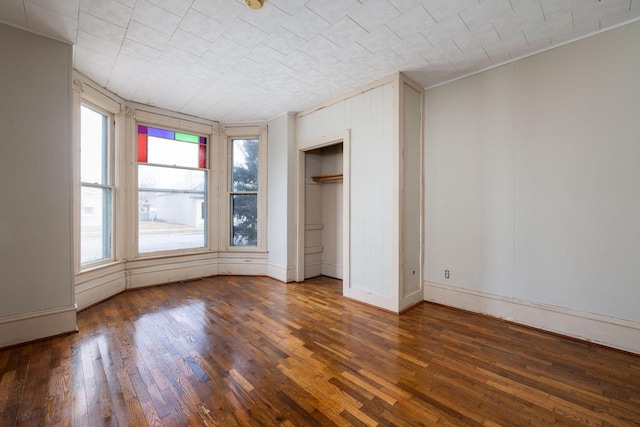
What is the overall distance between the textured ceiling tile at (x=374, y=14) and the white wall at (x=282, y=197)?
98.9 inches

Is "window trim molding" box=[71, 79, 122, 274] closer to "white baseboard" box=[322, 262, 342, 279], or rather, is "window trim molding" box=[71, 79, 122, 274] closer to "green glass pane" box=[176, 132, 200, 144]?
"green glass pane" box=[176, 132, 200, 144]

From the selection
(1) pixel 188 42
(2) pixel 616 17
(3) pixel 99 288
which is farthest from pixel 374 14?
(3) pixel 99 288

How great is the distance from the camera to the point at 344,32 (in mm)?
2646

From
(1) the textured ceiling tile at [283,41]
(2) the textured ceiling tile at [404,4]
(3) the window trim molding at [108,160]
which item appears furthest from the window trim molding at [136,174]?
(2) the textured ceiling tile at [404,4]

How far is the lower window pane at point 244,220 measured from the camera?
5.39 metres

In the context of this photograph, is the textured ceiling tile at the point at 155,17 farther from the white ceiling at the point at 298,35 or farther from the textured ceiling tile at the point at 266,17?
the textured ceiling tile at the point at 266,17

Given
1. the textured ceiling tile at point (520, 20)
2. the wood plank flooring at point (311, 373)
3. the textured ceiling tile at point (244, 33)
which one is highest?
the textured ceiling tile at point (244, 33)

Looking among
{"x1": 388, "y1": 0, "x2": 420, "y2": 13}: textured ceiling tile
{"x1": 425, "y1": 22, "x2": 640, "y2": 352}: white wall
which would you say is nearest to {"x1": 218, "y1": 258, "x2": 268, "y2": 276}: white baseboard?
{"x1": 425, "y1": 22, "x2": 640, "y2": 352}: white wall

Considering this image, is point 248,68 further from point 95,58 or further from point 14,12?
point 14,12

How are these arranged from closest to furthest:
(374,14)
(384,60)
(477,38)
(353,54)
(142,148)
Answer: (374,14) < (477,38) < (353,54) < (384,60) < (142,148)

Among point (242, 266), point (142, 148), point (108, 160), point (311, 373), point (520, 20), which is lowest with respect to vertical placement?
point (311, 373)

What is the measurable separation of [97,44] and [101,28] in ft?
1.11

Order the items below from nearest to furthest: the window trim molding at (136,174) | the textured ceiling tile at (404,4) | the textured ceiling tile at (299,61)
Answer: the textured ceiling tile at (404,4) → the textured ceiling tile at (299,61) → the window trim molding at (136,174)

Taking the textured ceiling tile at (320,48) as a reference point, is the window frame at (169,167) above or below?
below
